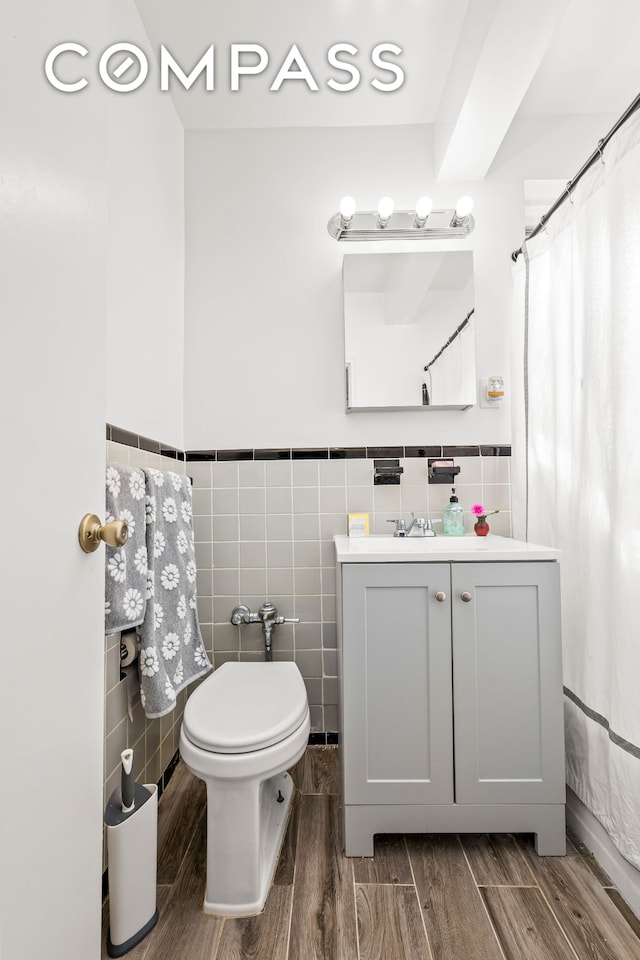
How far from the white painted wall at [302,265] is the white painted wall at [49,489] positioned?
1.31 metres

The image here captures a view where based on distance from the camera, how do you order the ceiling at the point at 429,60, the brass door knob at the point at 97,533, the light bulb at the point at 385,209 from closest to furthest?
the brass door knob at the point at 97,533 < the ceiling at the point at 429,60 < the light bulb at the point at 385,209

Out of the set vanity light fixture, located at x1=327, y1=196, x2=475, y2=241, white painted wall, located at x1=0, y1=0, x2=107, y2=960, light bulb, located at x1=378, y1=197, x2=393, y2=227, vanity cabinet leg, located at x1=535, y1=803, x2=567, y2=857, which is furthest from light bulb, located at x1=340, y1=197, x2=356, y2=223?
vanity cabinet leg, located at x1=535, y1=803, x2=567, y2=857

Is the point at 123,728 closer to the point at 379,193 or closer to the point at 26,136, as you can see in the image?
the point at 26,136

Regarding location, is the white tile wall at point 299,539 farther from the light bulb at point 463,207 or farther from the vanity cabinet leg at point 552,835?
the light bulb at point 463,207

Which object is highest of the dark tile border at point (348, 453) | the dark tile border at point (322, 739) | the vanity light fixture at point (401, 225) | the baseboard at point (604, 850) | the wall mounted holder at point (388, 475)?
the vanity light fixture at point (401, 225)

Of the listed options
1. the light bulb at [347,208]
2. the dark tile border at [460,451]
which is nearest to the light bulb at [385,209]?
the light bulb at [347,208]

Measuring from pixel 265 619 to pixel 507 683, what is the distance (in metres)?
0.92

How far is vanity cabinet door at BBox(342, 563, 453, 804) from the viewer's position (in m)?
1.39

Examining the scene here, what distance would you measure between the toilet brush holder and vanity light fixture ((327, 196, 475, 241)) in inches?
79.8

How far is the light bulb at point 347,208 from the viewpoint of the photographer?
75.2 inches

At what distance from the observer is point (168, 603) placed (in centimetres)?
150

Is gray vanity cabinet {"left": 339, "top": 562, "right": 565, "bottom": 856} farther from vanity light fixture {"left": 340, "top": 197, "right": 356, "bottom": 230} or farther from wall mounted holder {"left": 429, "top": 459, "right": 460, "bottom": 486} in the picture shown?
vanity light fixture {"left": 340, "top": 197, "right": 356, "bottom": 230}

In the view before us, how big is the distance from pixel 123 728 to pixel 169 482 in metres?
0.73

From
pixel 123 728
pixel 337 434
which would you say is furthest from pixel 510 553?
pixel 123 728
